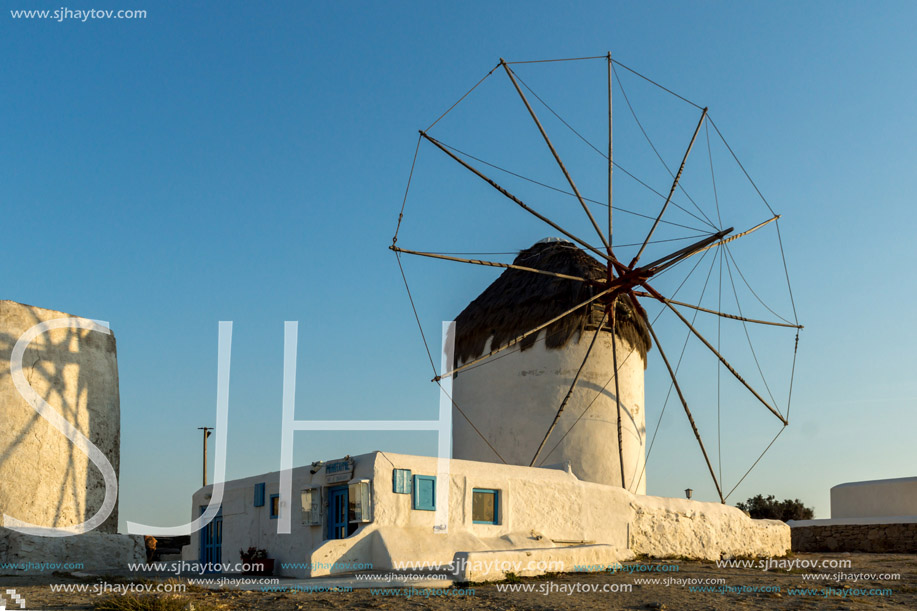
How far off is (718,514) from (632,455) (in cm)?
238

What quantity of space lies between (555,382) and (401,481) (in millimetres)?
6945

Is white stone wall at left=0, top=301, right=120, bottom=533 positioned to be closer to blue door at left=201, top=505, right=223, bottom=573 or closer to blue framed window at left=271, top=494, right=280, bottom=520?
blue framed window at left=271, top=494, right=280, bottom=520

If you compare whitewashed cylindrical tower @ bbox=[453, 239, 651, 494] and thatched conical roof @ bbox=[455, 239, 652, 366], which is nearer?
whitewashed cylindrical tower @ bbox=[453, 239, 651, 494]

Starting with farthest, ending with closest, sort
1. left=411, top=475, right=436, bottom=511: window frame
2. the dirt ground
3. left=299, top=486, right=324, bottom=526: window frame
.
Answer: left=299, top=486, right=324, bottom=526: window frame
left=411, top=475, right=436, bottom=511: window frame
the dirt ground

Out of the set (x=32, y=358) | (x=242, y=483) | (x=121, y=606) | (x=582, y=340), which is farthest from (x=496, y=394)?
(x=121, y=606)

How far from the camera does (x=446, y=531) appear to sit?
13609 mm

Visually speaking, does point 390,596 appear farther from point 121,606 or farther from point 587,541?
point 587,541

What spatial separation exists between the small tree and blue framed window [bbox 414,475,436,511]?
26656 mm

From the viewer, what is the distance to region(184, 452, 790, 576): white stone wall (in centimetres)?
1285

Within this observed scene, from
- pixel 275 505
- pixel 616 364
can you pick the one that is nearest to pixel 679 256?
pixel 616 364

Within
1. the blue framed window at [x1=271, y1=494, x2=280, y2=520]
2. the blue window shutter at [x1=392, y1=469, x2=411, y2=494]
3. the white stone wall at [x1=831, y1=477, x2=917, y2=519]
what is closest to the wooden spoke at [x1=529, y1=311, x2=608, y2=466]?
the blue window shutter at [x1=392, y1=469, x2=411, y2=494]

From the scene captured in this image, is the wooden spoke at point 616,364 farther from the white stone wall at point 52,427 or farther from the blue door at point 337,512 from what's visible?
the white stone wall at point 52,427

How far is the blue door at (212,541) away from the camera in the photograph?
53.7ft

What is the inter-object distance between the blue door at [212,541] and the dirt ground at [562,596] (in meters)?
4.76
